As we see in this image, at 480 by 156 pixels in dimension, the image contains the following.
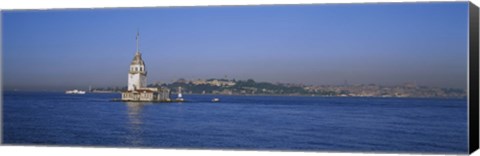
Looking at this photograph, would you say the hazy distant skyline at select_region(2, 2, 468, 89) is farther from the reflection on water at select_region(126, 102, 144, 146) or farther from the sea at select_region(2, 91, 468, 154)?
the reflection on water at select_region(126, 102, 144, 146)

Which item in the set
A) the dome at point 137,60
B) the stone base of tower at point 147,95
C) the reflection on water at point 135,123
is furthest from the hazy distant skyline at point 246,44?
the reflection on water at point 135,123

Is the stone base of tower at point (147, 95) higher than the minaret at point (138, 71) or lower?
lower

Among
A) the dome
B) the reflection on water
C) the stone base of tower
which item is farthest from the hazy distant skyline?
the reflection on water

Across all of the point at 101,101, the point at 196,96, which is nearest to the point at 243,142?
the point at 196,96

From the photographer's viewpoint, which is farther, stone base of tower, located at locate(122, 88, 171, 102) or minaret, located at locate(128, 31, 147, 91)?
stone base of tower, located at locate(122, 88, 171, 102)

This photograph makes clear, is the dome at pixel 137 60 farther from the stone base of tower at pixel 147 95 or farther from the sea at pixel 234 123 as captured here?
the sea at pixel 234 123

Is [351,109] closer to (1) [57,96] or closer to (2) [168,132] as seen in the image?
(2) [168,132]
